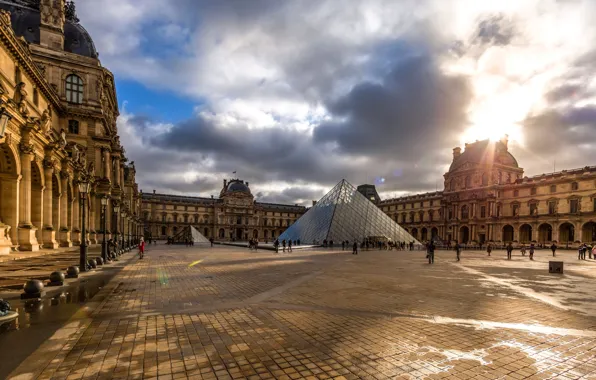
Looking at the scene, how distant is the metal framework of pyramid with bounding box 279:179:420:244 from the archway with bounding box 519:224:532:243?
28848 mm

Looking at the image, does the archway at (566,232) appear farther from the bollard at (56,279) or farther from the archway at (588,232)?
the bollard at (56,279)

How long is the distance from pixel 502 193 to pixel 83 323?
72226 mm

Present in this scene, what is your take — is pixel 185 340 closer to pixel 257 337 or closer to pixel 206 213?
pixel 257 337

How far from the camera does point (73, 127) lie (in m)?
31.4

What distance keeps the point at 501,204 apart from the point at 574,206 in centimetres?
1217

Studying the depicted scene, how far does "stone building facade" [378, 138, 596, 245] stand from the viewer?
50.2 m

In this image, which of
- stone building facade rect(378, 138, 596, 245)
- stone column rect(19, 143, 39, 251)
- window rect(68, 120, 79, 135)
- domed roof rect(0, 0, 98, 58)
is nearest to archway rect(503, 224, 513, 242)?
stone building facade rect(378, 138, 596, 245)

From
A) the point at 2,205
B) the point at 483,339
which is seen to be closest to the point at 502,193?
the point at 483,339

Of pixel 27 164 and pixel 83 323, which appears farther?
pixel 27 164

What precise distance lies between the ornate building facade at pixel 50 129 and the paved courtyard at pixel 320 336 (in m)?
5.39

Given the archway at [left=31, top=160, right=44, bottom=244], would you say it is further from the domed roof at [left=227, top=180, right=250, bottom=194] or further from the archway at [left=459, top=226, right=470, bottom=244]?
the domed roof at [left=227, top=180, right=250, bottom=194]

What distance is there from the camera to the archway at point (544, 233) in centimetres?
5431

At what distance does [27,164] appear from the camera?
16.1 m

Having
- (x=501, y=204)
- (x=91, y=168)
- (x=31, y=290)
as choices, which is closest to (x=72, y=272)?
(x=31, y=290)
